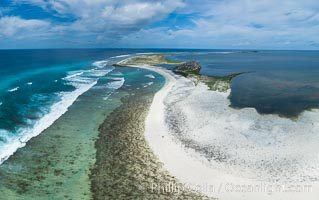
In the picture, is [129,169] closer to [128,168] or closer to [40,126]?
[128,168]

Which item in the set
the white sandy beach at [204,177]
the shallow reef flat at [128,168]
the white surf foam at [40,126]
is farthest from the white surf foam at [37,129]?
the white sandy beach at [204,177]

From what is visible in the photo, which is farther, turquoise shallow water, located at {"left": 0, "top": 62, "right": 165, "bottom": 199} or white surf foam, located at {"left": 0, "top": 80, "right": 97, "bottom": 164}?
white surf foam, located at {"left": 0, "top": 80, "right": 97, "bottom": 164}

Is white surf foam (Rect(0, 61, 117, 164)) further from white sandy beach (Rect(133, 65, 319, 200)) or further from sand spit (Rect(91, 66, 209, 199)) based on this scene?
white sandy beach (Rect(133, 65, 319, 200))

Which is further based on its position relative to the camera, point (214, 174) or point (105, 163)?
point (105, 163)

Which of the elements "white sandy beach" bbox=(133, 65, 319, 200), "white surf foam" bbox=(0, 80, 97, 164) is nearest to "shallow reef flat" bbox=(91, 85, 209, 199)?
"white sandy beach" bbox=(133, 65, 319, 200)

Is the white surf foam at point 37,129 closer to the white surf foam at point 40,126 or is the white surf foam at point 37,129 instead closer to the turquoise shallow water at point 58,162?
the white surf foam at point 40,126

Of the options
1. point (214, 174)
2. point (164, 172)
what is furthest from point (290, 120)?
point (164, 172)

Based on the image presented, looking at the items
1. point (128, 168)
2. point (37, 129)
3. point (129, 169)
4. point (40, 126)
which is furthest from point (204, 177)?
point (40, 126)

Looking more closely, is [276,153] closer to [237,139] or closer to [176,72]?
[237,139]
